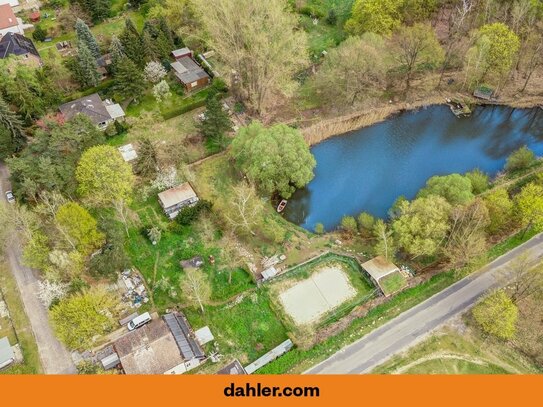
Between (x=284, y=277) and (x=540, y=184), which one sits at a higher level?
(x=284, y=277)

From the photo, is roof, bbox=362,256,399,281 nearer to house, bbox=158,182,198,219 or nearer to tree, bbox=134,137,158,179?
house, bbox=158,182,198,219

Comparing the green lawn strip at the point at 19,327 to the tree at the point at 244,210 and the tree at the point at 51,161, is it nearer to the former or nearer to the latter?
the tree at the point at 51,161

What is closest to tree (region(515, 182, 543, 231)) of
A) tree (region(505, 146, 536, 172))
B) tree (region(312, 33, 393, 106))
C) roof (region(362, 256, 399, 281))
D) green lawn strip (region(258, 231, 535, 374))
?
green lawn strip (region(258, 231, 535, 374))

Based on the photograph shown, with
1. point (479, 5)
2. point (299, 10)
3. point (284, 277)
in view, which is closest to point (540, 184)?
point (284, 277)

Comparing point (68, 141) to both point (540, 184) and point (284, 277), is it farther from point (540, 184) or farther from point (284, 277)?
point (540, 184)

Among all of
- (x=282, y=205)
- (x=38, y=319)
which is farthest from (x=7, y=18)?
(x=282, y=205)
